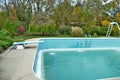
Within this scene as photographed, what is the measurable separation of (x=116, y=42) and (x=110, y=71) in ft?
17.4

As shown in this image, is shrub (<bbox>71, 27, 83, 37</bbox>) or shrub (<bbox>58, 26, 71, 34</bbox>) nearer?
shrub (<bbox>71, 27, 83, 37</bbox>)

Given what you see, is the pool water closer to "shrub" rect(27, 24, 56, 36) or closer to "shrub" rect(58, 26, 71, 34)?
"shrub" rect(27, 24, 56, 36)

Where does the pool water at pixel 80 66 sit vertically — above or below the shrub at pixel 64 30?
below

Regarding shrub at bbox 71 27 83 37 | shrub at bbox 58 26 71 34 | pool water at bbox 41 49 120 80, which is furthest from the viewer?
shrub at bbox 58 26 71 34

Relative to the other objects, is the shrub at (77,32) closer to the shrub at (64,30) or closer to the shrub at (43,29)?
the shrub at (64,30)

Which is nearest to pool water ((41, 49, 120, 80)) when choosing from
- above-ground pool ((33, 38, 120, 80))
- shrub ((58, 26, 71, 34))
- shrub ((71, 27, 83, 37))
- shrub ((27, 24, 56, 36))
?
above-ground pool ((33, 38, 120, 80))

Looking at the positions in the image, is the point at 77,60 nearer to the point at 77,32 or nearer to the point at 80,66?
the point at 80,66

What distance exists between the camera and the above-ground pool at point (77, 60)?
22.3 feet

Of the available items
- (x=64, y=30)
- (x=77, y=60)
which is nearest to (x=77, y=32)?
(x=64, y=30)

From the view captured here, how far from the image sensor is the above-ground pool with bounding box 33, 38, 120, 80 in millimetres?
6799

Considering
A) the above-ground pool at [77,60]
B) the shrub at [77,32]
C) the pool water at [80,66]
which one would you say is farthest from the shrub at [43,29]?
the pool water at [80,66]

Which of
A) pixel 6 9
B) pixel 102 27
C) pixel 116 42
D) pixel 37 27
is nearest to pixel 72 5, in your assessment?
pixel 102 27

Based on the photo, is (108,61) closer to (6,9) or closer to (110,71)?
(110,71)

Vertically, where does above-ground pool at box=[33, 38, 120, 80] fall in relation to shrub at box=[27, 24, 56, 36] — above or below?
below
